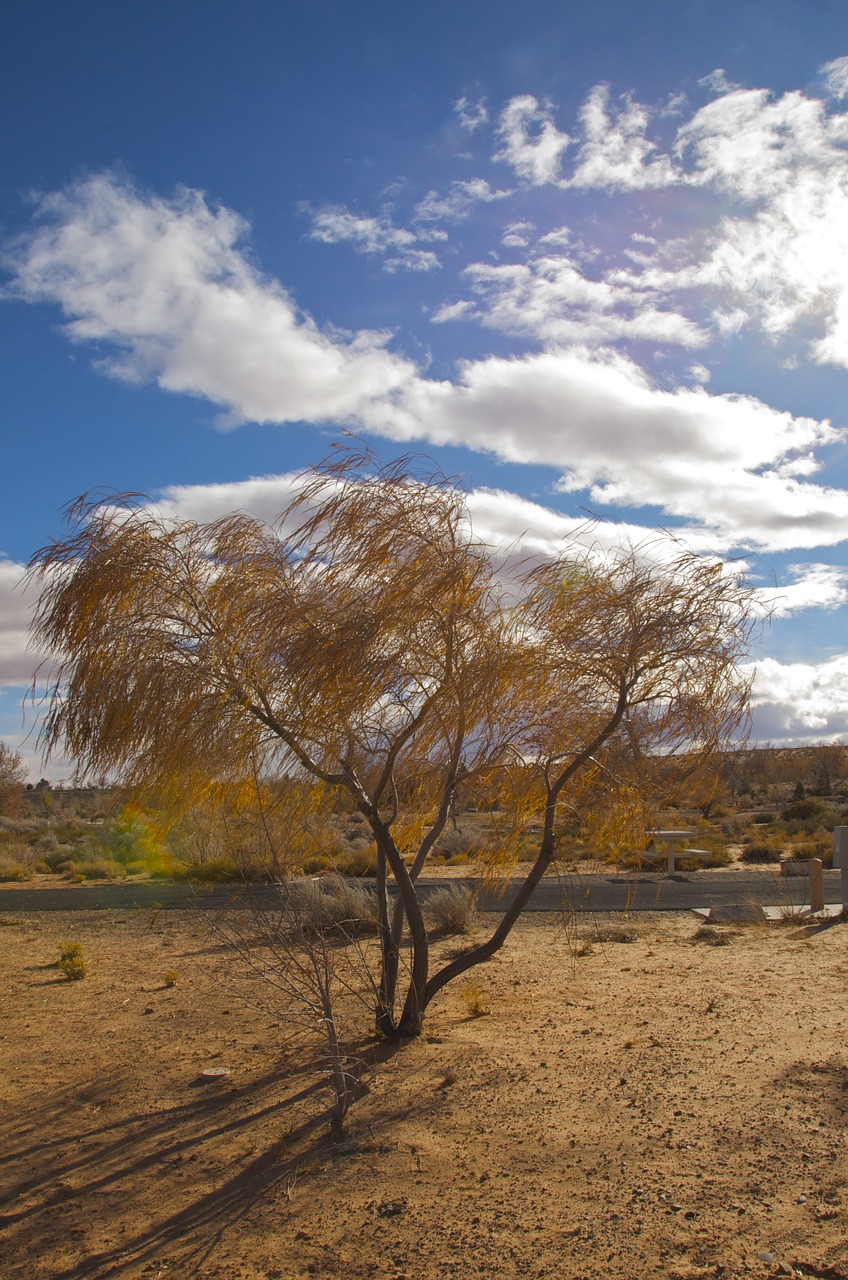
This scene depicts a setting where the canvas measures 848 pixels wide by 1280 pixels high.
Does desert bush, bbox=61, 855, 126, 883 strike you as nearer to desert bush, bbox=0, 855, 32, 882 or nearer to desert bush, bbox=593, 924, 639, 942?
desert bush, bbox=0, 855, 32, 882

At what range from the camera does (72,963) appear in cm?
1343

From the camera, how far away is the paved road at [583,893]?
20391 millimetres

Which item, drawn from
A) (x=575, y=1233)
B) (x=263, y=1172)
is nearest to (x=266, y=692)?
A: (x=263, y=1172)

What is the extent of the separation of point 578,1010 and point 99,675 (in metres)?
6.22

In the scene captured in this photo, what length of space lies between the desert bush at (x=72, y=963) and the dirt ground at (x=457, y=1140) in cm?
126

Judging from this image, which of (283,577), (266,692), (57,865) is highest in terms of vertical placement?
(283,577)

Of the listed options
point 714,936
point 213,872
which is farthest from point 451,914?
point 213,872

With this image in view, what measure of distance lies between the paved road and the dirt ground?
8.77 metres

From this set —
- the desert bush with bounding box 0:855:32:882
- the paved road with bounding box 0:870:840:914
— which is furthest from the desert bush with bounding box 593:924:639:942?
the desert bush with bounding box 0:855:32:882

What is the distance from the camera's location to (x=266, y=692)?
8117 millimetres

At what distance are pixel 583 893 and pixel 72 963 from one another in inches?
405

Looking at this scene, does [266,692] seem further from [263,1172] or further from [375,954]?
[375,954]

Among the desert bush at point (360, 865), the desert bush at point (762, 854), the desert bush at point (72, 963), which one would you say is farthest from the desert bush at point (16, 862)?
the desert bush at point (762, 854)

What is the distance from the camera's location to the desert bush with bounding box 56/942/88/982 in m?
13.2
